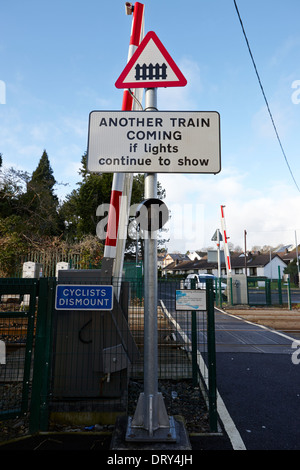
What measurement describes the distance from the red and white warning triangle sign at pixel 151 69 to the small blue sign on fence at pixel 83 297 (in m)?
2.29

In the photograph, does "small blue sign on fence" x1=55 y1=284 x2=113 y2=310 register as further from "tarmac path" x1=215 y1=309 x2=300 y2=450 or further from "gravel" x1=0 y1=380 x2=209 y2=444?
"tarmac path" x1=215 y1=309 x2=300 y2=450

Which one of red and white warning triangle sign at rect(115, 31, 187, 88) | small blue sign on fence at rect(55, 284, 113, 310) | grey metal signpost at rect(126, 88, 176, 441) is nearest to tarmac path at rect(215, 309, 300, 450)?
grey metal signpost at rect(126, 88, 176, 441)

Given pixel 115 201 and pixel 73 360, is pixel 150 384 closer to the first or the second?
pixel 73 360

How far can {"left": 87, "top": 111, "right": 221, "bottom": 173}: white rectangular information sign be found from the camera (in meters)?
2.89

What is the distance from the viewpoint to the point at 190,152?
2.91 meters

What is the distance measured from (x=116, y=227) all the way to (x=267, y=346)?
17.1ft

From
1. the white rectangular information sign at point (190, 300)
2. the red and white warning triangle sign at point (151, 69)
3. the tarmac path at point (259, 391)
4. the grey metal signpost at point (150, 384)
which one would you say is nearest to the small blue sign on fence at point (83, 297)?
the grey metal signpost at point (150, 384)

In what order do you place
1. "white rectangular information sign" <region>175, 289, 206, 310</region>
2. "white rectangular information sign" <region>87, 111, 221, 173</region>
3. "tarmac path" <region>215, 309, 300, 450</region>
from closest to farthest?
1. "white rectangular information sign" <region>87, 111, 221, 173</region>
2. "tarmac path" <region>215, 309, 300, 450</region>
3. "white rectangular information sign" <region>175, 289, 206, 310</region>

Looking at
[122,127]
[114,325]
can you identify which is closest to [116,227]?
[114,325]

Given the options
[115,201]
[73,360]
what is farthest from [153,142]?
[73,360]

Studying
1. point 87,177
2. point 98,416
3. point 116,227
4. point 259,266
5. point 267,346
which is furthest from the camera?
point 259,266

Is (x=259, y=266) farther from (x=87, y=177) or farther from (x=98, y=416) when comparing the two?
(x=98, y=416)

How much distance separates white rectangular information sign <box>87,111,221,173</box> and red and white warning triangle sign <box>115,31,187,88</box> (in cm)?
37

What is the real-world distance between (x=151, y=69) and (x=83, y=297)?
2.65 m
